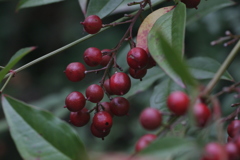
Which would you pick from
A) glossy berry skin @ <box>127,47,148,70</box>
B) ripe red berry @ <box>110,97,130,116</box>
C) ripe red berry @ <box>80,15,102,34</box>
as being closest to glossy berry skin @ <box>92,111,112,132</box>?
ripe red berry @ <box>110,97,130,116</box>

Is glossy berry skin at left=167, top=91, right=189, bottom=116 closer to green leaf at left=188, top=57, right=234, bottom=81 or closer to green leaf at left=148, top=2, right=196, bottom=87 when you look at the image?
green leaf at left=148, top=2, right=196, bottom=87

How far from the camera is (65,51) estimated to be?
10.2 ft

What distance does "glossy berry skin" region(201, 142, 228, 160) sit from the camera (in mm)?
587

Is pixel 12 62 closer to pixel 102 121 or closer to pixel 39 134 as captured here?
pixel 39 134

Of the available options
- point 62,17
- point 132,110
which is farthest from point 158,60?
point 62,17

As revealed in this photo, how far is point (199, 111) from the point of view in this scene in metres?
0.63

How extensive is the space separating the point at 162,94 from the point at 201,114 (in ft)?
2.17

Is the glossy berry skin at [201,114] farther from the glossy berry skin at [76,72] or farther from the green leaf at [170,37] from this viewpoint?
the glossy berry skin at [76,72]

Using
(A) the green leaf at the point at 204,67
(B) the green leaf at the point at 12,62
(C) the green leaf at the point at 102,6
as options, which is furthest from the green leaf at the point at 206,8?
(B) the green leaf at the point at 12,62

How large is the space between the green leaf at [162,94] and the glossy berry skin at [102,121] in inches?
8.6

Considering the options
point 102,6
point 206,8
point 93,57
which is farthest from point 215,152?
point 206,8

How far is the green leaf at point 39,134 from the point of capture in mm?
748

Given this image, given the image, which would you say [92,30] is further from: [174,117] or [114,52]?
[174,117]

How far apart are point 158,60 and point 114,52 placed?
290mm
